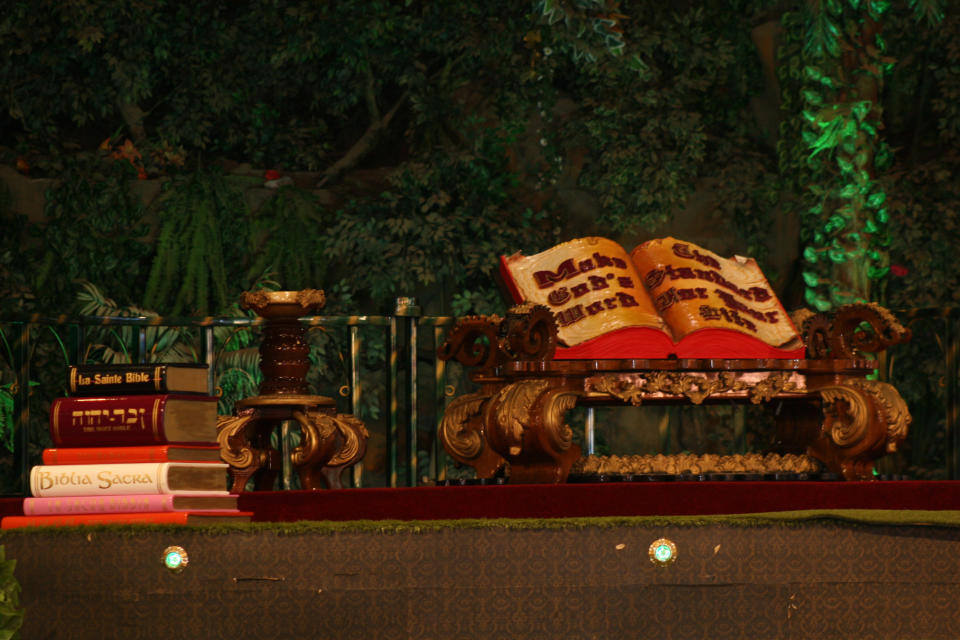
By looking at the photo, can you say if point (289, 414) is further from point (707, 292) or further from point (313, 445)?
point (707, 292)

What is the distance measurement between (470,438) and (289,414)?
664 millimetres

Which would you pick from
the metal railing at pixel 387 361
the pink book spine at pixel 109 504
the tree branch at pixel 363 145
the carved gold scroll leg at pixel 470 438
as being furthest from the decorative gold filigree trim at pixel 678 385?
the tree branch at pixel 363 145

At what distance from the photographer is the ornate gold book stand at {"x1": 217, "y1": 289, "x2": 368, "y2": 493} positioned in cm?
340

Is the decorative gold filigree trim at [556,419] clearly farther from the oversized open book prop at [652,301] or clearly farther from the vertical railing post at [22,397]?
the vertical railing post at [22,397]

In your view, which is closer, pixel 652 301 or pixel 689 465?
pixel 689 465

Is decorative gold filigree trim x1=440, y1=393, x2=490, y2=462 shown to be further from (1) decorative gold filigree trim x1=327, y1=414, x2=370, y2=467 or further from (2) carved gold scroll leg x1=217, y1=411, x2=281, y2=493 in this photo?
(2) carved gold scroll leg x1=217, y1=411, x2=281, y2=493

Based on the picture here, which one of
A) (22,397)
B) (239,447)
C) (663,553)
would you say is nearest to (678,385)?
(239,447)

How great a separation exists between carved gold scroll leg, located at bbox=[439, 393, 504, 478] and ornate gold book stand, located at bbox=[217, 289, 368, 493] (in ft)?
1.32

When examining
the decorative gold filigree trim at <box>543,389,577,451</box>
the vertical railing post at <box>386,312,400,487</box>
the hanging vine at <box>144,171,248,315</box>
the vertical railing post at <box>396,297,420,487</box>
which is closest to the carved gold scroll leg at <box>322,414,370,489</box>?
the decorative gold filigree trim at <box>543,389,577,451</box>

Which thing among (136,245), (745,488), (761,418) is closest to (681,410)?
(761,418)

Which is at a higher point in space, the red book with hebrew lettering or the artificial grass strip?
the red book with hebrew lettering

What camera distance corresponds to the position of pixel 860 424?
360cm

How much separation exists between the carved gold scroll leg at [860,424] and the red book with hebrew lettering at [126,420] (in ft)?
7.02

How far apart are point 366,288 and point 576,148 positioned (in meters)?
1.92
